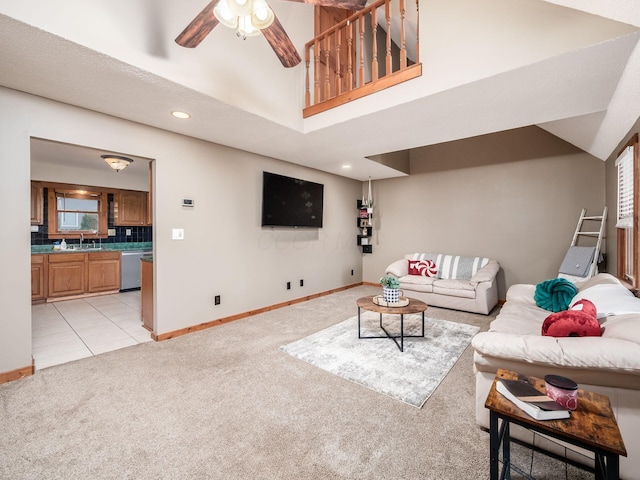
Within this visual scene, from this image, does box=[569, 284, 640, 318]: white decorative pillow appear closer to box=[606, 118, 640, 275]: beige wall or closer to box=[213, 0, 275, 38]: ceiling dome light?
box=[606, 118, 640, 275]: beige wall

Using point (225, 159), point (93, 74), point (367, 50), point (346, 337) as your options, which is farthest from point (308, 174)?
point (93, 74)

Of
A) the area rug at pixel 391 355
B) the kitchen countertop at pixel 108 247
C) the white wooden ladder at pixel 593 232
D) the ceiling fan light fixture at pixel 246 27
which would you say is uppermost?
the ceiling fan light fixture at pixel 246 27

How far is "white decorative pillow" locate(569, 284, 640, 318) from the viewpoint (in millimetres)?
1836

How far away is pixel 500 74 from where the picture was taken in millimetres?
2082

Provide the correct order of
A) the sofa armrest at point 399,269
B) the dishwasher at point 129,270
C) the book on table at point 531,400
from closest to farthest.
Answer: the book on table at point 531,400, the sofa armrest at point 399,269, the dishwasher at point 129,270

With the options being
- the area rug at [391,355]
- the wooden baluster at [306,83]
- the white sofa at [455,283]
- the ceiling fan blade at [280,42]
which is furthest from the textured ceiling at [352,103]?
the area rug at [391,355]

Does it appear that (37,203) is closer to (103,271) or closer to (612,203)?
(103,271)

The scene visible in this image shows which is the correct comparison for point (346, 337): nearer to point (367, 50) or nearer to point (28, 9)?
point (28, 9)

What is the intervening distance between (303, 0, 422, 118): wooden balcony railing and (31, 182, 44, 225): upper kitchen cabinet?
514cm

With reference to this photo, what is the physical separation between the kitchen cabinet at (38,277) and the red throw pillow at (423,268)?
6208 millimetres

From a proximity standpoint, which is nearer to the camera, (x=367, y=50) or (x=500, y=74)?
(x=500, y=74)

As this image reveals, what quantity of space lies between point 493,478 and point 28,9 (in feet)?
10.6

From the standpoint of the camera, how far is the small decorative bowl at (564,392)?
109cm

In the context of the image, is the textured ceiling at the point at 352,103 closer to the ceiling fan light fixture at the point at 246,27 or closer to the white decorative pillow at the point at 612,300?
the ceiling fan light fixture at the point at 246,27
